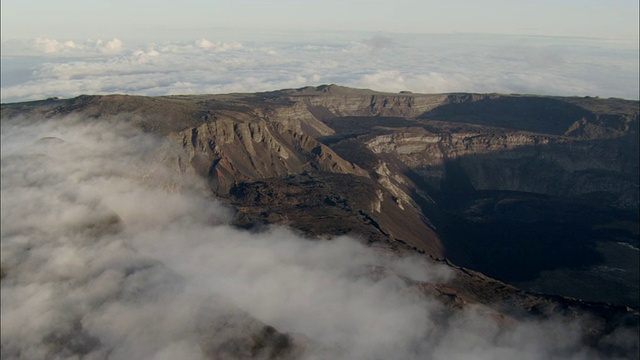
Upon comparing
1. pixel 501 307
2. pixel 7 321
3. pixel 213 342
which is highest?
pixel 501 307

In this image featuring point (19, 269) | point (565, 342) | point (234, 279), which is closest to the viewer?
point (565, 342)

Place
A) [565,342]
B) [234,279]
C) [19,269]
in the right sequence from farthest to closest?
1. [19,269]
2. [234,279]
3. [565,342]

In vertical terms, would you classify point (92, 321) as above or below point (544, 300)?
below

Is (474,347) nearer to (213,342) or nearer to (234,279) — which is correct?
(213,342)

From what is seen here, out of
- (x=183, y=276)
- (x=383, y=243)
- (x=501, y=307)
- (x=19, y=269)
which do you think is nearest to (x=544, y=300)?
(x=501, y=307)

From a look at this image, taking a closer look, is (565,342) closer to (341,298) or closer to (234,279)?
(341,298)

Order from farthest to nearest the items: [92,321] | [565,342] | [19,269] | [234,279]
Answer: [19,269]
[234,279]
[92,321]
[565,342]

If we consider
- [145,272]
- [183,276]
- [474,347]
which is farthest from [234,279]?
[474,347]

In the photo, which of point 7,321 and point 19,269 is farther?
point 19,269

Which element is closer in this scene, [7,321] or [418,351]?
[418,351]
